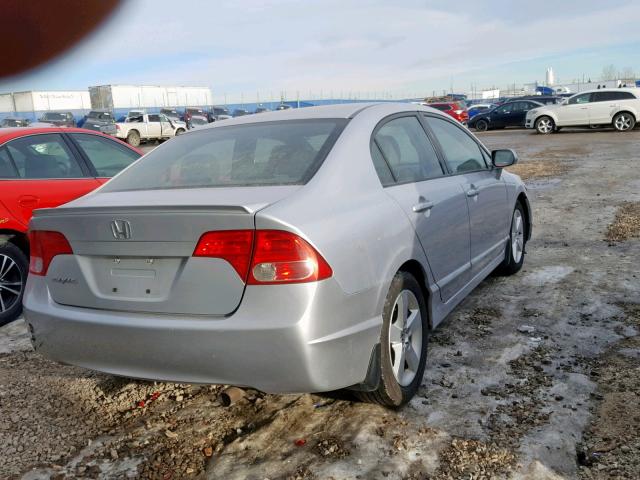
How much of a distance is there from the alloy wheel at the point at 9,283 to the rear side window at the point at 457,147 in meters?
3.49

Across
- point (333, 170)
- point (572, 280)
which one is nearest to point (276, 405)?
point (333, 170)

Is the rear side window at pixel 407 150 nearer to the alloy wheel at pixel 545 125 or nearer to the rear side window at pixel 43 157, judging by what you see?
the rear side window at pixel 43 157

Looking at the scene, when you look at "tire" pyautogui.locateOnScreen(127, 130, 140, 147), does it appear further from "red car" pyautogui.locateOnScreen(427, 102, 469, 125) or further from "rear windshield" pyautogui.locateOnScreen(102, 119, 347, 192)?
"rear windshield" pyautogui.locateOnScreen(102, 119, 347, 192)

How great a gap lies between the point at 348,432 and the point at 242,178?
53.7 inches

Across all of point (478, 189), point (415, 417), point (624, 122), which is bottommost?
point (415, 417)

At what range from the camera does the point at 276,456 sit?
2744 mm

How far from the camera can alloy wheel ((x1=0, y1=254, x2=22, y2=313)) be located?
4.82 meters

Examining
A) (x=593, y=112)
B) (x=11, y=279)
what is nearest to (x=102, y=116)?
(x=593, y=112)

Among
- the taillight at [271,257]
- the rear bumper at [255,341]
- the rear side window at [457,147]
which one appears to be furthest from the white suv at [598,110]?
the taillight at [271,257]

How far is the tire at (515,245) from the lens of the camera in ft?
17.3

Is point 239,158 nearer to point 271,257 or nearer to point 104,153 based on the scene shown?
point 271,257

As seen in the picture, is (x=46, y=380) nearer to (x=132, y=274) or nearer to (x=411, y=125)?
(x=132, y=274)

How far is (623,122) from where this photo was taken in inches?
912

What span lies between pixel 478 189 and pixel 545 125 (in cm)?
2298
